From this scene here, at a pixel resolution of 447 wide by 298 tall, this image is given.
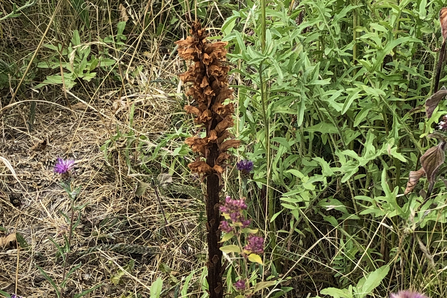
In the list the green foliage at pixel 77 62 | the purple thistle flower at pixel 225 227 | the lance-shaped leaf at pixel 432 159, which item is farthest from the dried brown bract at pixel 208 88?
the green foliage at pixel 77 62

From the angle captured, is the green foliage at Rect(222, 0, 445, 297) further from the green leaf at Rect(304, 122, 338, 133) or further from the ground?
the ground

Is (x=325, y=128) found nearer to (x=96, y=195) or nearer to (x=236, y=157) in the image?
(x=236, y=157)

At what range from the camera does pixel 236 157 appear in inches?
75.2

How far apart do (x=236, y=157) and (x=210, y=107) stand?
75 centimetres

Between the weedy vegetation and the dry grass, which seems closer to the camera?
the weedy vegetation

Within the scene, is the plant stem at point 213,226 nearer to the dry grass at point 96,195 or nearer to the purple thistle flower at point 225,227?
the purple thistle flower at point 225,227

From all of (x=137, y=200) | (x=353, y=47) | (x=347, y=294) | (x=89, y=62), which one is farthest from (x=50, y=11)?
(x=347, y=294)

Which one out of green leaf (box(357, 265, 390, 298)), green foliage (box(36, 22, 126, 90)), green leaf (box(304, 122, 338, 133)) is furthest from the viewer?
green foliage (box(36, 22, 126, 90))

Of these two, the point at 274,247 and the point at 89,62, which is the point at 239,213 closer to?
the point at 274,247

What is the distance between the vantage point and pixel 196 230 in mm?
1910

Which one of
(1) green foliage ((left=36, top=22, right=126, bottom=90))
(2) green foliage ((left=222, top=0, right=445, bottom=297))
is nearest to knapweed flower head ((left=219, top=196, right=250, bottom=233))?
(2) green foliage ((left=222, top=0, right=445, bottom=297))

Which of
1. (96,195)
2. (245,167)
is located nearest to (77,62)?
(96,195)

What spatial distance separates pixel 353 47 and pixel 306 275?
28.1 inches

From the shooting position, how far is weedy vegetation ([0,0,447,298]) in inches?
53.2
